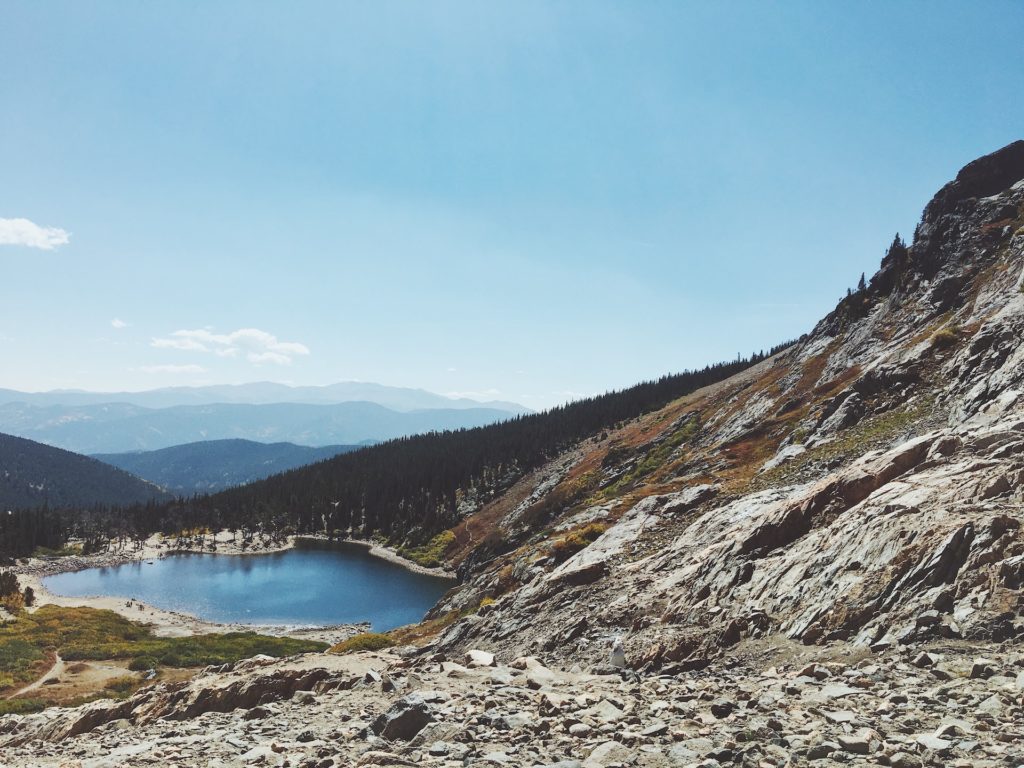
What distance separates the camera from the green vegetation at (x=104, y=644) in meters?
71.0

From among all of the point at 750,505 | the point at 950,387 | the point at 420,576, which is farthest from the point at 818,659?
the point at 420,576

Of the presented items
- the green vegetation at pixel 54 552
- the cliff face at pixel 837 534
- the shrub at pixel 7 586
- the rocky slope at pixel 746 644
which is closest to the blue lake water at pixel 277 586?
the shrub at pixel 7 586

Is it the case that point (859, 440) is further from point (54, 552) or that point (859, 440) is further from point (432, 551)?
point (54, 552)

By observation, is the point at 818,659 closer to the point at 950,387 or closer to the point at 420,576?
the point at 950,387

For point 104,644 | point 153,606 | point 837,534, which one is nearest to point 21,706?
point 104,644

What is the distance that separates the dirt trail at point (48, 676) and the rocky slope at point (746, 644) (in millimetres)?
33474

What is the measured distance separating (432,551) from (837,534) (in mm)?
158970

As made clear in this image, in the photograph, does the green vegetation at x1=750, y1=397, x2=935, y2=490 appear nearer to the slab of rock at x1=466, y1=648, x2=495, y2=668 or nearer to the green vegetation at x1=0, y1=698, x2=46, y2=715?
the slab of rock at x1=466, y1=648, x2=495, y2=668

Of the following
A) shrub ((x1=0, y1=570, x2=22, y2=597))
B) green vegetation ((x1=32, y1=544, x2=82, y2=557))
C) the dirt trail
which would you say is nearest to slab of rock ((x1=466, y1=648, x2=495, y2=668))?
the dirt trail

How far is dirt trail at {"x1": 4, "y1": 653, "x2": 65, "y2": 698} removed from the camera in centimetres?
5794

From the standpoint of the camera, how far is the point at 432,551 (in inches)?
6722

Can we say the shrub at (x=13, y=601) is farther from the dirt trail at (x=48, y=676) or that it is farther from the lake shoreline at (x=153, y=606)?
the dirt trail at (x=48, y=676)

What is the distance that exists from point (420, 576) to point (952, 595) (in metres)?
146

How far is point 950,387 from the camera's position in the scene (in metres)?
41.5
